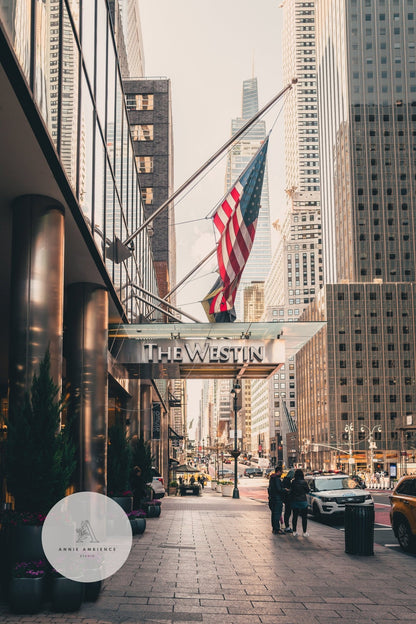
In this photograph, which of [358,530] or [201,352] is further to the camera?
[201,352]

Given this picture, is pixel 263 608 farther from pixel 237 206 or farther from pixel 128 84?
pixel 128 84

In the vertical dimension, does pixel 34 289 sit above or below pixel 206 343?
below

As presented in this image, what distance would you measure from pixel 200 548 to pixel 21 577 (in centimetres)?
805

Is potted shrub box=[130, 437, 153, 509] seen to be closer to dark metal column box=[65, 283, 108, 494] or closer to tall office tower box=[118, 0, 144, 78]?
dark metal column box=[65, 283, 108, 494]

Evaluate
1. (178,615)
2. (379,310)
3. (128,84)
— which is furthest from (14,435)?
(379,310)

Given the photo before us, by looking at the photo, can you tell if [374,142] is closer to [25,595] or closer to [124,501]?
[124,501]

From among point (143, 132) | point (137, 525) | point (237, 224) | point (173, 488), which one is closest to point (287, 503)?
point (137, 525)

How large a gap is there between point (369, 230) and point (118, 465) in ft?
418

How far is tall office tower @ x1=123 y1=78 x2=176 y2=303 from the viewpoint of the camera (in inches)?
3034

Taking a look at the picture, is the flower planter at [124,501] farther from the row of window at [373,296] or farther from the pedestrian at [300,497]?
the row of window at [373,296]

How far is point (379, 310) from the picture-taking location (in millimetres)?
132250

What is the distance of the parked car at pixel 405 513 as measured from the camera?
52.8 ft

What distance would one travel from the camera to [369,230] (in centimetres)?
13912

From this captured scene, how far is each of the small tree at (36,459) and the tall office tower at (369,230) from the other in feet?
398
